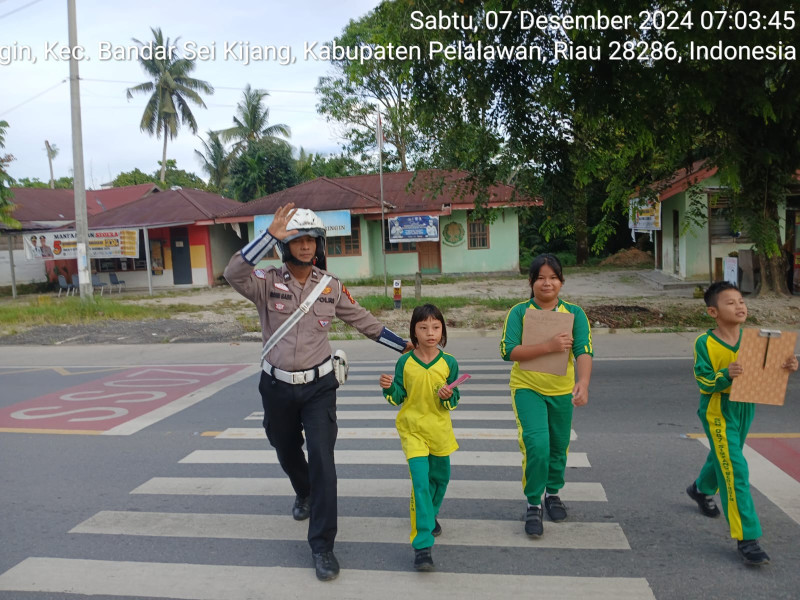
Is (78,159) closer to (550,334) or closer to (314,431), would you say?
(314,431)

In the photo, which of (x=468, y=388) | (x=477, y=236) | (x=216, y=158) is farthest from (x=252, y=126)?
(x=468, y=388)

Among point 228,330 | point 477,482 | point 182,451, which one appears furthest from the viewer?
point 228,330

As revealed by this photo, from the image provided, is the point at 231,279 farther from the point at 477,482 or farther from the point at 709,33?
the point at 709,33

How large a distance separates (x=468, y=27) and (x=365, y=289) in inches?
557

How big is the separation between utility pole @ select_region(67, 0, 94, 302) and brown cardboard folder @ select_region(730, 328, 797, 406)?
18011mm

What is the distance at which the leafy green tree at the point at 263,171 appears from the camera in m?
34.8

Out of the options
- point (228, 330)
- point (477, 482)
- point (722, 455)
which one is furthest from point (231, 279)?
point (228, 330)

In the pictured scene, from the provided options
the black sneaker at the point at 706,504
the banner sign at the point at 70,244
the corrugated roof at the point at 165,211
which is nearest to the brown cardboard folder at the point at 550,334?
the black sneaker at the point at 706,504

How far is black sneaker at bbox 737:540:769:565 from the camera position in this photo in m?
3.54

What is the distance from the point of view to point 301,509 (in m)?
4.48

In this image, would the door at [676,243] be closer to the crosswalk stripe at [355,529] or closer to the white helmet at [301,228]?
the crosswalk stripe at [355,529]

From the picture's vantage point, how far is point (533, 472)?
13.2 ft

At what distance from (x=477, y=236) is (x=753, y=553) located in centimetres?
2440

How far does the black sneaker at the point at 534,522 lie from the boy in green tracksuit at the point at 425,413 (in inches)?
23.6
